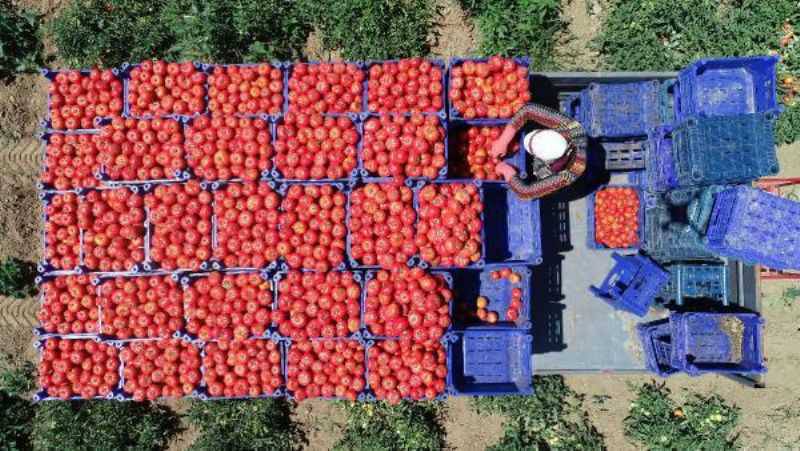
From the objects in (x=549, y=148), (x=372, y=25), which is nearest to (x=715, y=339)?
(x=549, y=148)

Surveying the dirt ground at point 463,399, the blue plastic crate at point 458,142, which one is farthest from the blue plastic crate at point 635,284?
the blue plastic crate at point 458,142

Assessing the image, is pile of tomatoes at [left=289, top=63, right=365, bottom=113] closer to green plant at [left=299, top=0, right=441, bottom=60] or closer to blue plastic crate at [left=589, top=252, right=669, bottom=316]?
green plant at [left=299, top=0, right=441, bottom=60]

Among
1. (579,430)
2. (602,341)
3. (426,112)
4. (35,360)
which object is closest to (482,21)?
(426,112)

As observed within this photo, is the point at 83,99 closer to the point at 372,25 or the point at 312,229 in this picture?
the point at 312,229

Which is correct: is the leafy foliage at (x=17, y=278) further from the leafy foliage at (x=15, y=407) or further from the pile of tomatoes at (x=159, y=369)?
the pile of tomatoes at (x=159, y=369)

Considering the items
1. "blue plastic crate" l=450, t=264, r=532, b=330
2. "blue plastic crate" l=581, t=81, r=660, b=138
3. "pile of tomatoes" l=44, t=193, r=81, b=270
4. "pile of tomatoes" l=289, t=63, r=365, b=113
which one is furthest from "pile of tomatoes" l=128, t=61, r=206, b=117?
"blue plastic crate" l=581, t=81, r=660, b=138

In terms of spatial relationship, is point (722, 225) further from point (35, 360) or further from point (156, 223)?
point (35, 360)
